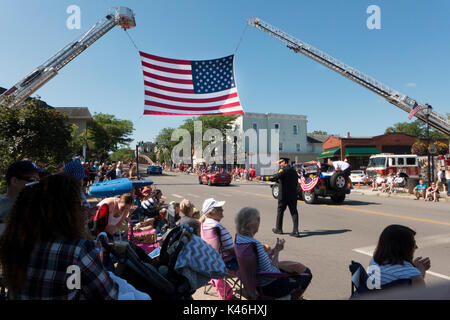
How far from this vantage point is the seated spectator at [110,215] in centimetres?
436

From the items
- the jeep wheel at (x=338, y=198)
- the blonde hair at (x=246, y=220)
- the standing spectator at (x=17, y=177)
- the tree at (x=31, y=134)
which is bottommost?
the jeep wheel at (x=338, y=198)

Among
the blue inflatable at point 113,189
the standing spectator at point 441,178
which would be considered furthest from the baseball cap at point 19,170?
the standing spectator at point 441,178

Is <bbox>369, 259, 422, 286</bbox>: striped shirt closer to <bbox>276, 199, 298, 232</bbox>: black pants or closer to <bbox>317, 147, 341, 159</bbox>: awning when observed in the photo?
<bbox>276, 199, 298, 232</bbox>: black pants

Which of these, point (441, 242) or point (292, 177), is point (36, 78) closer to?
point (292, 177)

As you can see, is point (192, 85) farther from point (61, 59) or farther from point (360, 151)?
point (360, 151)

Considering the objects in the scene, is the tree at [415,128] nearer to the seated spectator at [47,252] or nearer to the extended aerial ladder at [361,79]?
the extended aerial ladder at [361,79]

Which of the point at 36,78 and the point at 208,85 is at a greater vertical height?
the point at 36,78

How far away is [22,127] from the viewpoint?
39.2ft

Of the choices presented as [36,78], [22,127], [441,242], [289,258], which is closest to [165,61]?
[289,258]

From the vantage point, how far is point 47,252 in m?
1.65

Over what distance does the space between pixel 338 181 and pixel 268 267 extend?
10551mm

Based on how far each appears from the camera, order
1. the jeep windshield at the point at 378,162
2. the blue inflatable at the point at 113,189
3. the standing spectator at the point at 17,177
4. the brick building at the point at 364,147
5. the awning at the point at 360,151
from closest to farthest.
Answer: the standing spectator at the point at 17,177 < the blue inflatable at the point at 113,189 < the jeep windshield at the point at 378,162 < the awning at the point at 360,151 < the brick building at the point at 364,147
